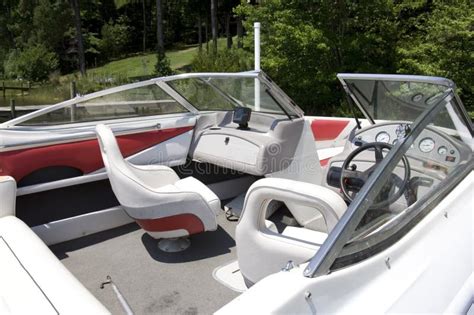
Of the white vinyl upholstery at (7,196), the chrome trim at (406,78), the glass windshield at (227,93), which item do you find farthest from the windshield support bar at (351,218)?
the glass windshield at (227,93)

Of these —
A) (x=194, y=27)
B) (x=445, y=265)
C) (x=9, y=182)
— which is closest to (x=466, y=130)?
(x=445, y=265)

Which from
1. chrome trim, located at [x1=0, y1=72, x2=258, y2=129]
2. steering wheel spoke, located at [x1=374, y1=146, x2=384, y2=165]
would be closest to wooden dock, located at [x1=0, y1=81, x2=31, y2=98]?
chrome trim, located at [x1=0, y1=72, x2=258, y2=129]

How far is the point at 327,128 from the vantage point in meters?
4.41

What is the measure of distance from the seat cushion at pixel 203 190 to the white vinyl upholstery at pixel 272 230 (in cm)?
92

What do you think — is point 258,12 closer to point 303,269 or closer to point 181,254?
point 181,254

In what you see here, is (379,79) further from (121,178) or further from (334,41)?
(334,41)

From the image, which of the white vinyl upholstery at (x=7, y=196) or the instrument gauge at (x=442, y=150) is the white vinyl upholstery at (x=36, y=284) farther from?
the instrument gauge at (x=442, y=150)

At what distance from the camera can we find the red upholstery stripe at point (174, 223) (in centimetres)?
263

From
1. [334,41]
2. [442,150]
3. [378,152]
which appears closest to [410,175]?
[442,150]

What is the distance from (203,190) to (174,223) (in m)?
0.40

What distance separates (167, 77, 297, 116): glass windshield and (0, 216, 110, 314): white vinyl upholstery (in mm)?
2076

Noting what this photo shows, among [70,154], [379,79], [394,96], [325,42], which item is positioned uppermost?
[325,42]

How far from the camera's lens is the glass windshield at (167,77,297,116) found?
356 cm

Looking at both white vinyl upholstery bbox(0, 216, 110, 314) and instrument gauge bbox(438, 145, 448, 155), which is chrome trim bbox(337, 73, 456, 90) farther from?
white vinyl upholstery bbox(0, 216, 110, 314)
